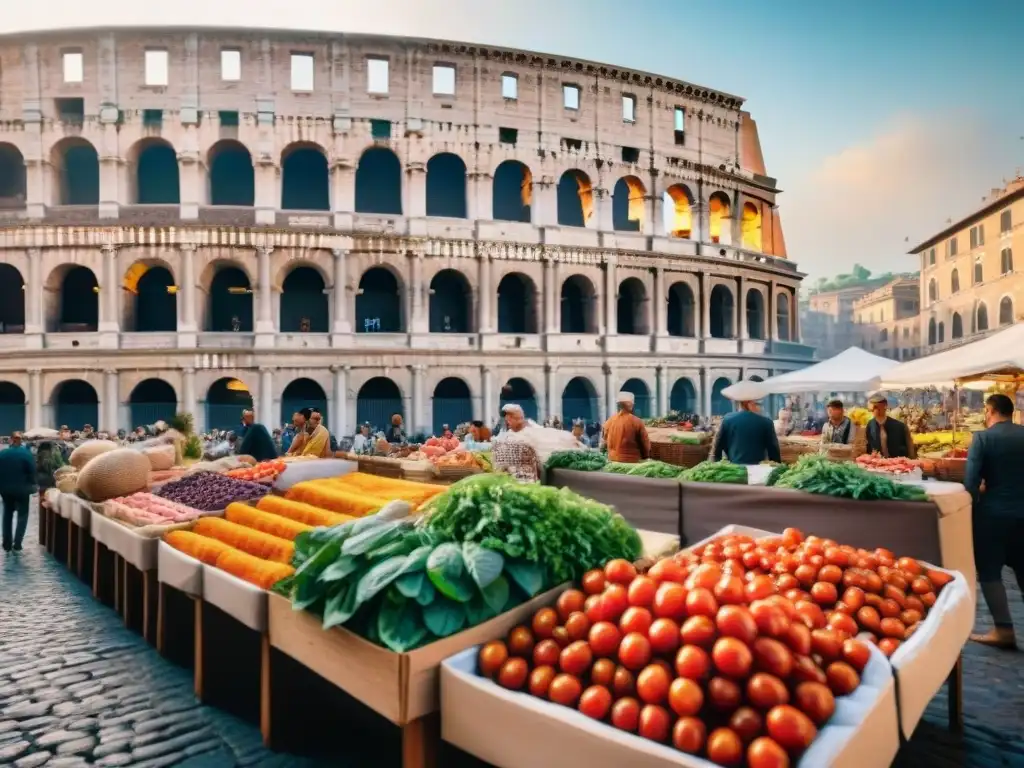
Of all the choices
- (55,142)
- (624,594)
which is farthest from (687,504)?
(55,142)

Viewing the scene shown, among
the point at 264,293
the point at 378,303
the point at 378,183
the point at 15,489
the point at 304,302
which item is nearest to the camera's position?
the point at 15,489

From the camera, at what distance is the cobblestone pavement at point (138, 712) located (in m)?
3.53

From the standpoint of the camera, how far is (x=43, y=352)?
20109 millimetres

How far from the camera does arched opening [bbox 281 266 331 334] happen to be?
74.2ft

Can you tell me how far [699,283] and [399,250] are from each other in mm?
12202

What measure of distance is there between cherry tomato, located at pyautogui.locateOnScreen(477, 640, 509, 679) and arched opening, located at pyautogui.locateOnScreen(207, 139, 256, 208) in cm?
2327

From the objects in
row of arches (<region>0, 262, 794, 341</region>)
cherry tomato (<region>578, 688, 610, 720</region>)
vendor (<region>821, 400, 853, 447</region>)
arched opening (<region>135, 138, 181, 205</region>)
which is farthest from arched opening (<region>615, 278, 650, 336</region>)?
cherry tomato (<region>578, 688, 610, 720</region>)

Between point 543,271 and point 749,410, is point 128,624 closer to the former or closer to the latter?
point 749,410

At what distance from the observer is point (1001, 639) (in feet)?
16.2

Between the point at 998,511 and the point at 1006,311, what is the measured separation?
35705 mm

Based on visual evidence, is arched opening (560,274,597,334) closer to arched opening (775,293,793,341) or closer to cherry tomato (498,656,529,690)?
arched opening (775,293,793,341)

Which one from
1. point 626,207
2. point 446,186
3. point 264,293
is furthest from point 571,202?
point 264,293

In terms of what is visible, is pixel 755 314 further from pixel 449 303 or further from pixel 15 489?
pixel 15 489

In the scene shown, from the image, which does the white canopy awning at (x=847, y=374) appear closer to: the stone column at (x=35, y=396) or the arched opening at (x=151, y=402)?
the arched opening at (x=151, y=402)
